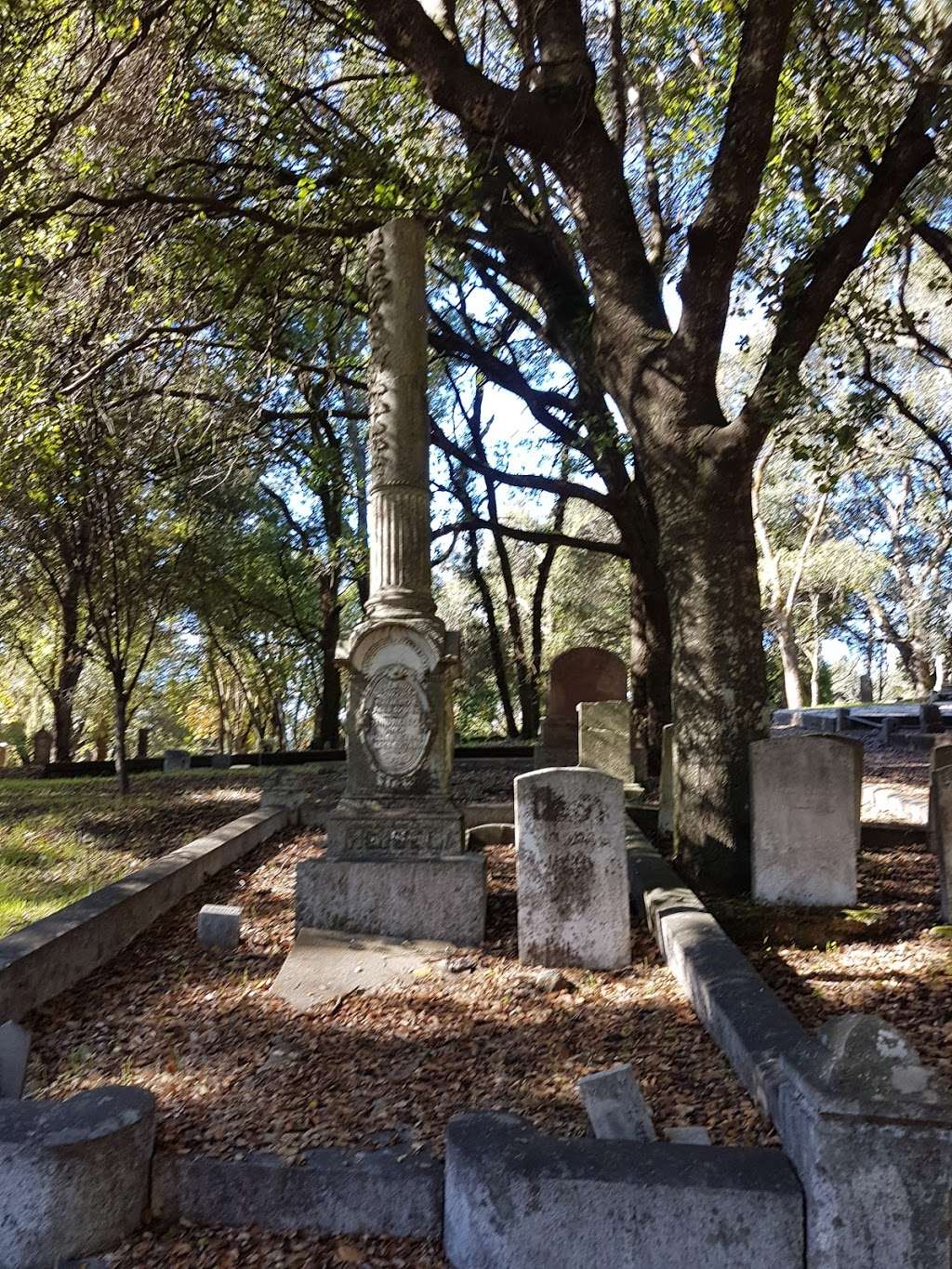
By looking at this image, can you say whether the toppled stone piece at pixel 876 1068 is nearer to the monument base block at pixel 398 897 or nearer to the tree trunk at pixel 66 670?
the monument base block at pixel 398 897

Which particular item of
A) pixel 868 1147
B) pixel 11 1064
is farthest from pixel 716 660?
pixel 11 1064

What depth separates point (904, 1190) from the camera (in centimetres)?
252

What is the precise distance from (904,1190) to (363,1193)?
166 centimetres

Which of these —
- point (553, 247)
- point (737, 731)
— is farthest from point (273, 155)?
point (737, 731)

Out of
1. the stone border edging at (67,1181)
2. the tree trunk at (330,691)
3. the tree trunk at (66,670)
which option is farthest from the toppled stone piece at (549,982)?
the tree trunk at (330,691)

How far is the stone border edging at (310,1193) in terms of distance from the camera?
3.09 m

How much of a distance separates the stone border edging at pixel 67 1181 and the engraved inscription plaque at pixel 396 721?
12.3 ft

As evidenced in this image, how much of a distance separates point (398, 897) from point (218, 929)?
1.17 meters

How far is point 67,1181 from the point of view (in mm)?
2949

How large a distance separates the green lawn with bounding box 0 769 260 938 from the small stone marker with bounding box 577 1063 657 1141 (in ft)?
15.6

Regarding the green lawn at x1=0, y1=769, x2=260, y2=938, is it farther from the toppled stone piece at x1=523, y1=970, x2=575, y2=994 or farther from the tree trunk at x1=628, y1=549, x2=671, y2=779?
the tree trunk at x1=628, y1=549, x2=671, y2=779

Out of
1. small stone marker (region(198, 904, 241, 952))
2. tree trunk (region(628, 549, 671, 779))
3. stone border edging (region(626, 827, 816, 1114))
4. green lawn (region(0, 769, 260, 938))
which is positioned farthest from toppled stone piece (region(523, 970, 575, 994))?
tree trunk (region(628, 549, 671, 779))

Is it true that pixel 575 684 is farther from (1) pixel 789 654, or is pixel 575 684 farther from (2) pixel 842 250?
(1) pixel 789 654

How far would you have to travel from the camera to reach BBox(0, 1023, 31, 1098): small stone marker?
3.69 metres
